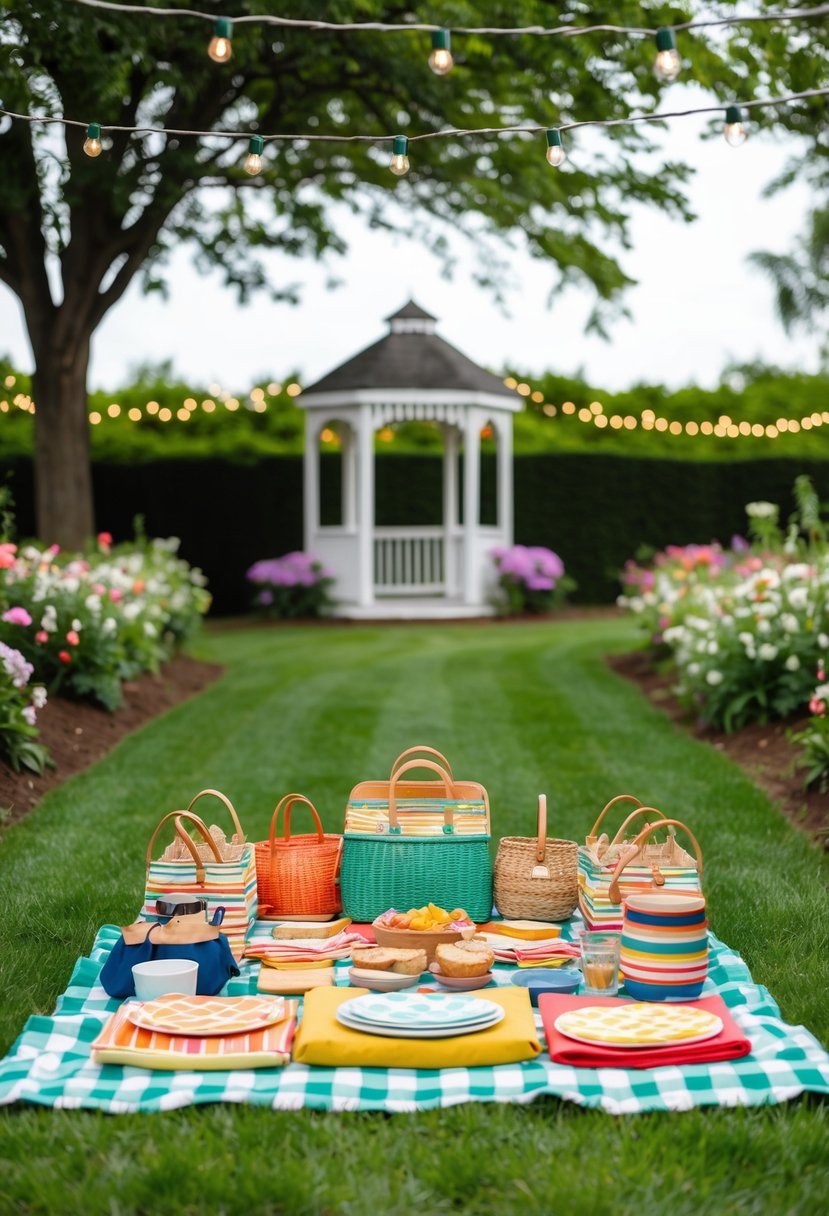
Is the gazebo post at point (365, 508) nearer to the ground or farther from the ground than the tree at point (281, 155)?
nearer to the ground

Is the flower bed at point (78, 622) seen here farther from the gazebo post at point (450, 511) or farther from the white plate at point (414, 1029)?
the gazebo post at point (450, 511)

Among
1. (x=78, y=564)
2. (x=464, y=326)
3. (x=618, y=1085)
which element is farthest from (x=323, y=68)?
(x=464, y=326)

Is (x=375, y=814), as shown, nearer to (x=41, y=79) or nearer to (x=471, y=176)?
(x=41, y=79)

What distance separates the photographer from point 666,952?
342 cm

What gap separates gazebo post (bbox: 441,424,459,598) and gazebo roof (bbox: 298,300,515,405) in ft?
2.66

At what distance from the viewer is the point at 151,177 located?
35.6 feet

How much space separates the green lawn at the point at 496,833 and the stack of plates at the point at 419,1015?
12.0 inches

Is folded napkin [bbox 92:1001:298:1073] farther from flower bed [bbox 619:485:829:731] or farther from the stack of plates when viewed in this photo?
flower bed [bbox 619:485:829:731]

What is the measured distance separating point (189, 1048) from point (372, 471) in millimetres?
12051

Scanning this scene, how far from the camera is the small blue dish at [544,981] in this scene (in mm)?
3508

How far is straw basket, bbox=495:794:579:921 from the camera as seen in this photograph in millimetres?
4230

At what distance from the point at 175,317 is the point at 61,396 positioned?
9.57 meters

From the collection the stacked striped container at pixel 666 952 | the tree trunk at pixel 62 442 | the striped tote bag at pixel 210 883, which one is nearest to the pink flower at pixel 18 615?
the striped tote bag at pixel 210 883

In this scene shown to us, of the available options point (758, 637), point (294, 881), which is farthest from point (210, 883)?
point (758, 637)
